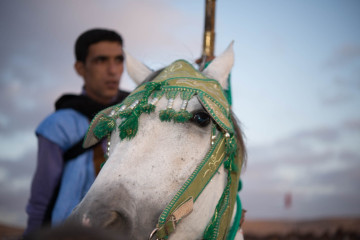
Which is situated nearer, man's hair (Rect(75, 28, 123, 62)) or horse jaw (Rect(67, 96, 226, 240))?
horse jaw (Rect(67, 96, 226, 240))

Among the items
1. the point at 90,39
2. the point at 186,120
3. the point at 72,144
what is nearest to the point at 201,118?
the point at 186,120

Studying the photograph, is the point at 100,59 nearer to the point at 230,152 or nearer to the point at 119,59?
the point at 119,59

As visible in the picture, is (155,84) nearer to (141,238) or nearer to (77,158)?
(141,238)

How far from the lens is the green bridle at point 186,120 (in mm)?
1512

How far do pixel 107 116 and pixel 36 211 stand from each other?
1988 mm

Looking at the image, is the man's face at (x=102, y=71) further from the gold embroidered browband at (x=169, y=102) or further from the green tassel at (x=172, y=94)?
the green tassel at (x=172, y=94)

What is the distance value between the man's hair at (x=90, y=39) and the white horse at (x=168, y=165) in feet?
6.89

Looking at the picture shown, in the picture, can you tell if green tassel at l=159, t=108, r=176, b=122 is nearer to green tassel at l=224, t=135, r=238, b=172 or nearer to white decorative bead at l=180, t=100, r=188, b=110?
white decorative bead at l=180, t=100, r=188, b=110

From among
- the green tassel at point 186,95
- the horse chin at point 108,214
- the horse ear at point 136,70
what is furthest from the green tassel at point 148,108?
the horse ear at point 136,70

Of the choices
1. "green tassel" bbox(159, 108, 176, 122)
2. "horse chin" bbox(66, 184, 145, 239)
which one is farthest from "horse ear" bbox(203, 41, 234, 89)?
"horse chin" bbox(66, 184, 145, 239)

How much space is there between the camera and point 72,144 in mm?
3281

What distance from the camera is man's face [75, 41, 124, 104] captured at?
3.71 meters

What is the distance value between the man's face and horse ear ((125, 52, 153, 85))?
1.24 m

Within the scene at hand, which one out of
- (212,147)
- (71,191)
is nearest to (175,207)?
(212,147)
